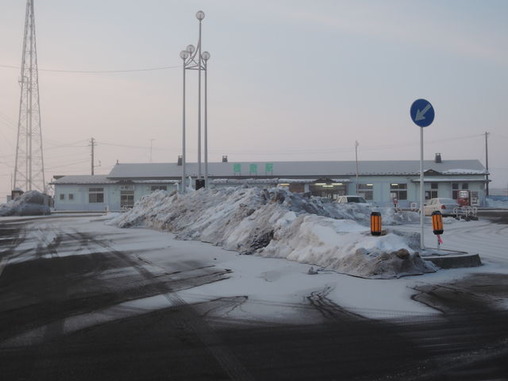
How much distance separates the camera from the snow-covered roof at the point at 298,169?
59094 millimetres

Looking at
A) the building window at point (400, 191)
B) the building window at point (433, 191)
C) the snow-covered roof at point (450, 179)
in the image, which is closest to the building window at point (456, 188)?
the snow-covered roof at point (450, 179)

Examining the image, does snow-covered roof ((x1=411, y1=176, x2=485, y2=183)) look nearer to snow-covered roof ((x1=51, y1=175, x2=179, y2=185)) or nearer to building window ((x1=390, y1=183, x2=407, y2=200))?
building window ((x1=390, y1=183, x2=407, y2=200))

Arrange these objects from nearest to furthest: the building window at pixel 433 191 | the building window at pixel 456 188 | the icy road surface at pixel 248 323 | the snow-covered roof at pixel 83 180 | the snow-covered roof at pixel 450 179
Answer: the icy road surface at pixel 248 323
the snow-covered roof at pixel 450 179
the building window at pixel 456 188
the building window at pixel 433 191
the snow-covered roof at pixel 83 180

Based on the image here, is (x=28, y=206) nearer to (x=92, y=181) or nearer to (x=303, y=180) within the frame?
(x=92, y=181)

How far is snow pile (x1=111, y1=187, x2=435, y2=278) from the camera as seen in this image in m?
9.44

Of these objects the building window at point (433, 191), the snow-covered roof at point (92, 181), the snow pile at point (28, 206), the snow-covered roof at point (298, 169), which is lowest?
the snow pile at point (28, 206)

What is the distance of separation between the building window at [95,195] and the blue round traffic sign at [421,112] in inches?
2157

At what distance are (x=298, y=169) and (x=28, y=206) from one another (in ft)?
103

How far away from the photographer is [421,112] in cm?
1138

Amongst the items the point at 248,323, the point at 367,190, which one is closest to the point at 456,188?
the point at 367,190

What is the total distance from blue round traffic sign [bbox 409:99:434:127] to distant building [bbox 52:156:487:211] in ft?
145

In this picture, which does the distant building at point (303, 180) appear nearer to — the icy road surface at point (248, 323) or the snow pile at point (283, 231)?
the snow pile at point (283, 231)

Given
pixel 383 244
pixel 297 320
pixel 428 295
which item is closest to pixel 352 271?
pixel 383 244

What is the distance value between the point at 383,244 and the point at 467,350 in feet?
16.2
